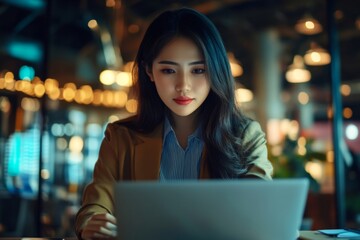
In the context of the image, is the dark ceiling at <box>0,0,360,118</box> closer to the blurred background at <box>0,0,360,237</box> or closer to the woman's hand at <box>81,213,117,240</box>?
the blurred background at <box>0,0,360,237</box>

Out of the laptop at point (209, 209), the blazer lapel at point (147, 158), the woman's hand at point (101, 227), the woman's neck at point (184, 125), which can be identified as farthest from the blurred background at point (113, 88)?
the laptop at point (209, 209)

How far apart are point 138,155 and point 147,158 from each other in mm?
34

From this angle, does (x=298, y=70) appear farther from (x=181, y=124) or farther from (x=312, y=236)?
(x=312, y=236)

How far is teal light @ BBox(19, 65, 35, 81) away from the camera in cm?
684

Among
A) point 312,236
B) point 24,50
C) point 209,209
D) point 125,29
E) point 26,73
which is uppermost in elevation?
point 125,29

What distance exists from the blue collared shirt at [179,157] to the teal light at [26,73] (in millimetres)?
5340

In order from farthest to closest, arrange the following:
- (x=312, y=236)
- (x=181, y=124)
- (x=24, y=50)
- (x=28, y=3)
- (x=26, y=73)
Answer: (x=24, y=50) → (x=26, y=73) → (x=28, y=3) → (x=181, y=124) → (x=312, y=236)

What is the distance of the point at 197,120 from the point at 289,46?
9139mm

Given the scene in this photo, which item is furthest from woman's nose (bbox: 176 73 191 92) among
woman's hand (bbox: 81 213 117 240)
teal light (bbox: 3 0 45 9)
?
teal light (bbox: 3 0 45 9)

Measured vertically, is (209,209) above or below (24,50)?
below

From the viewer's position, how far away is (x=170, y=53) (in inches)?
64.5

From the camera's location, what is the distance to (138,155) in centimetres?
174

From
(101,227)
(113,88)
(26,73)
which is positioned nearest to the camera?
(101,227)

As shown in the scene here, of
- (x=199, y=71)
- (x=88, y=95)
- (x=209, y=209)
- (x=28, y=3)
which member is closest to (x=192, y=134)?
(x=199, y=71)
